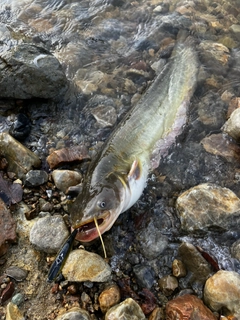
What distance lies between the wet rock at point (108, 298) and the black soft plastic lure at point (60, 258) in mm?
440

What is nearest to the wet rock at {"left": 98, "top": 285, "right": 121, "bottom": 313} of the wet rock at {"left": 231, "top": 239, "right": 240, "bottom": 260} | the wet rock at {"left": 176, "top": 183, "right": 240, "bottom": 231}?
the wet rock at {"left": 176, "top": 183, "right": 240, "bottom": 231}

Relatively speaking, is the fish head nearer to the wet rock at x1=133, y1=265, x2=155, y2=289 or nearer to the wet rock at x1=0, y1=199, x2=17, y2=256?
the wet rock at x1=133, y1=265, x2=155, y2=289

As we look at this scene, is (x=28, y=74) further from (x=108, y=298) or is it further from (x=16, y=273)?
(x=108, y=298)

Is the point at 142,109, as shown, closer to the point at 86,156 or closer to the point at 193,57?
the point at 86,156

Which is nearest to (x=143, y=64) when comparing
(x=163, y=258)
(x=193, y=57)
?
(x=193, y=57)

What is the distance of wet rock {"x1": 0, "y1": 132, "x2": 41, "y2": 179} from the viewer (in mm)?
4051

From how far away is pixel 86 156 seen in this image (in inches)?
171

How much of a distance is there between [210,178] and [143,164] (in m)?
0.81

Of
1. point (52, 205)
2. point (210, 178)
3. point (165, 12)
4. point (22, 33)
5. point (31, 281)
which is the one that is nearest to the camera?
point (31, 281)

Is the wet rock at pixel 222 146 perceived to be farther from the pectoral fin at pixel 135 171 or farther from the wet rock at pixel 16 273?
the wet rock at pixel 16 273

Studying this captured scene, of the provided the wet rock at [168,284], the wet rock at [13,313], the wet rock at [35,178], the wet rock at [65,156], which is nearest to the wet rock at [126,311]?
the wet rock at [168,284]

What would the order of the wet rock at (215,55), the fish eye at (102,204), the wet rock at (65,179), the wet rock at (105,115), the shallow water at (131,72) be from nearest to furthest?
the fish eye at (102,204) < the wet rock at (65,179) < the shallow water at (131,72) < the wet rock at (105,115) < the wet rock at (215,55)

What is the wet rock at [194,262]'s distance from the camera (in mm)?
3205

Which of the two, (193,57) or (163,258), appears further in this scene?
(193,57)
